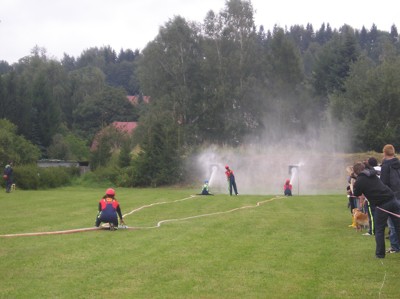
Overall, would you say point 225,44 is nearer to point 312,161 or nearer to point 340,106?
point 340,106

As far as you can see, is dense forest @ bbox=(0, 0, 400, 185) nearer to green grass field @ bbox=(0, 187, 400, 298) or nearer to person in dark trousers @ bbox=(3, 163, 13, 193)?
person in dark trousers @ bbox=(3, 163, 13, 193)

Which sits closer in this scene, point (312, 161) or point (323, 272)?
point (323, 272)

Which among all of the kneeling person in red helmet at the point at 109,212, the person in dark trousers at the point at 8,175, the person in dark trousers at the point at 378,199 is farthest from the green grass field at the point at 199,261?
the person in dark trousers at the point at 8,175

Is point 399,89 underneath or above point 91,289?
above

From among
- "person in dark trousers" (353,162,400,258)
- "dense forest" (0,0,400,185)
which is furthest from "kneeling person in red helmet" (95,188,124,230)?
"dense forest" (0,0,400,185)

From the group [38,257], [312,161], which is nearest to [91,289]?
[38,257]

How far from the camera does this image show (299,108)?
7162cm

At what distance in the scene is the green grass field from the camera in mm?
8914

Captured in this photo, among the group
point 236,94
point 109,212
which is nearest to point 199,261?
point 109,212

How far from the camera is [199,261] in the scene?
36.9 feet

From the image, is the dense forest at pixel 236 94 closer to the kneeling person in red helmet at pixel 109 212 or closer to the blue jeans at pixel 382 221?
the kneeling person in red helmet at pixel 109 212

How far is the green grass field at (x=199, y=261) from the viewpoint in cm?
891

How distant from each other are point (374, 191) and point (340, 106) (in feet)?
181

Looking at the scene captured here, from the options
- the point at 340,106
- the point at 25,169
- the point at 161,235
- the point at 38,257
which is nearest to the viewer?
the point at 38,257
